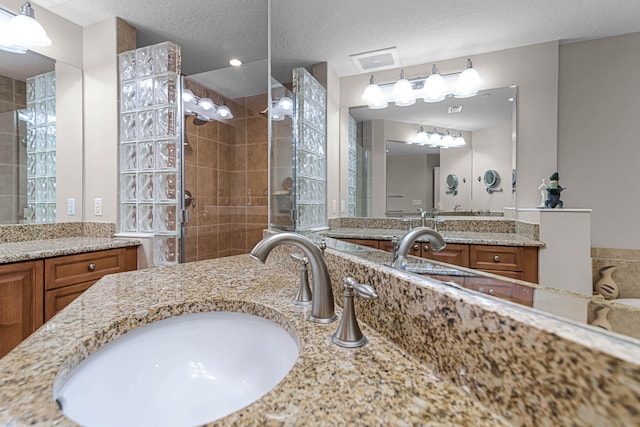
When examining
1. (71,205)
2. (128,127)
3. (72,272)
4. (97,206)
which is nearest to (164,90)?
(128,127)

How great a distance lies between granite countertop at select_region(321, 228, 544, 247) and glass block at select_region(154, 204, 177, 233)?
1.83 metres

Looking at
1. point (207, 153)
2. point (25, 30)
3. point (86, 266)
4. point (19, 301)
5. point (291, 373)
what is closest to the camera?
point (291, 373)

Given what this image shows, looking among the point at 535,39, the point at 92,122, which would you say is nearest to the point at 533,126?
the point at 535,39

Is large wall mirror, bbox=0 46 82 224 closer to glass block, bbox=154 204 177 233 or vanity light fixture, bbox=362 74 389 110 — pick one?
glass block, bbox=154 204 177 233

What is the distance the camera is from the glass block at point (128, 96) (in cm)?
225

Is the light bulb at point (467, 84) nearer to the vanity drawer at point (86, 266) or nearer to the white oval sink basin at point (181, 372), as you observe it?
the white oval sink basin at point (181, 372)

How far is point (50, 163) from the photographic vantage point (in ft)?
7.25

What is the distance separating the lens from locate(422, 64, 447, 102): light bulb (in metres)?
0.52

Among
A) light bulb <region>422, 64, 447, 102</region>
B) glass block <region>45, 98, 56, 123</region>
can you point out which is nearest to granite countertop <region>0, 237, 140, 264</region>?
glass block <region>45, 98, 56, 123</region>

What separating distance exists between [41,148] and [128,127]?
587mm

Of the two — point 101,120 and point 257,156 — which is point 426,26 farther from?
point 257,156

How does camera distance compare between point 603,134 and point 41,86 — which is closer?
point 603,134

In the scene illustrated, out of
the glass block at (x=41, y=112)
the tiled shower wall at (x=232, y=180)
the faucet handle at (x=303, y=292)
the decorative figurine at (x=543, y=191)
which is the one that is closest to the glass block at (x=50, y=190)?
the glass block at (x=41, y=112)

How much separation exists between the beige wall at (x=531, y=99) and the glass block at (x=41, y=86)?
109 inches
